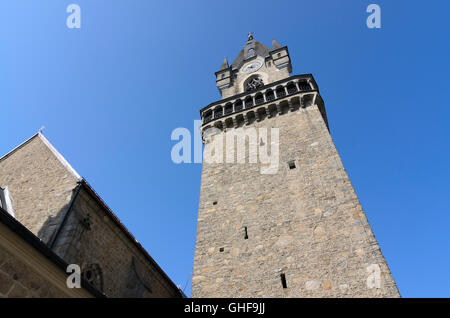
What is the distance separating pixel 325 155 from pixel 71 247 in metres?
8.88

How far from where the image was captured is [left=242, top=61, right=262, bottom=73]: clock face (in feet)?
65.2

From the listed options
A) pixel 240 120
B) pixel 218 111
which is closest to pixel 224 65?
pixel 218 111

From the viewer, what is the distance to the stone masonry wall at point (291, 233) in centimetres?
789

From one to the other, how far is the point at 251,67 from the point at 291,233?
13.9 metres

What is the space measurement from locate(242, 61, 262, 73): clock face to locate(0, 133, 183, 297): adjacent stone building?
13.2 meters

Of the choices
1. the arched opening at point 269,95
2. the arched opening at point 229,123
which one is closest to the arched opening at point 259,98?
the arched opening at point 269,95

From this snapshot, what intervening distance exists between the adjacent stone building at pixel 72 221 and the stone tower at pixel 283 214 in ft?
8.54

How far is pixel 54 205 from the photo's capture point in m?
8.94

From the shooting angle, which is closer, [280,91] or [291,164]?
[291,164]

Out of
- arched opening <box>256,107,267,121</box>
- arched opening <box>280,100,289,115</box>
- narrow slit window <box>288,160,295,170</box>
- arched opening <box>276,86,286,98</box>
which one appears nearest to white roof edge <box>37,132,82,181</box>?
narrow slit window <box>288,160,295,170</box>

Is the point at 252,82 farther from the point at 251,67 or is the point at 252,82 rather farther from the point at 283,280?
the point at 283,280

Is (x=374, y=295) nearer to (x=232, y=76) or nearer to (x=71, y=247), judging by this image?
(x=71, y=247)

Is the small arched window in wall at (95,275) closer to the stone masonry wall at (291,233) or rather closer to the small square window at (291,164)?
the stone masonry wall at (291,233)

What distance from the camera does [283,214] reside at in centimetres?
995
